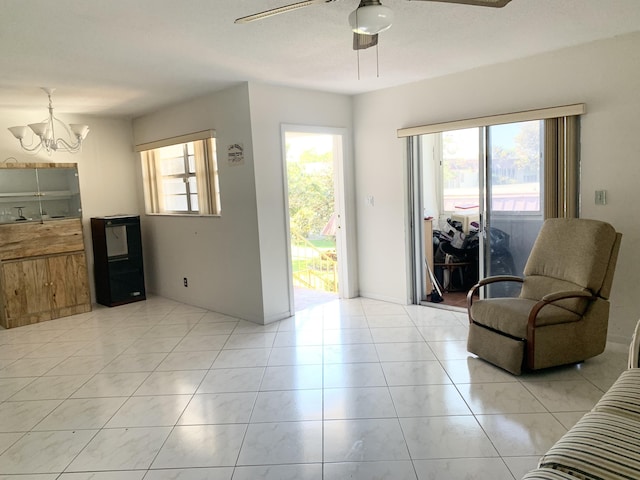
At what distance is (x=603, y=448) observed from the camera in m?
1.57

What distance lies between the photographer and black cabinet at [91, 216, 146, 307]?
5.79 metres

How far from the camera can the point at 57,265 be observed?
538 centimetres

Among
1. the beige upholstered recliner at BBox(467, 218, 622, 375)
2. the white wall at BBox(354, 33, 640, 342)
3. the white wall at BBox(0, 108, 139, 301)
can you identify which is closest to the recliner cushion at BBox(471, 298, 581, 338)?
the beige upholstered recliner at BBox(467, 218, 622, 375)

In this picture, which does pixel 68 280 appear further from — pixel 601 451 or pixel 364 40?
pixel 601 451

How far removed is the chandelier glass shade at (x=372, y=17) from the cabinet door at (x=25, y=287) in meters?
4.87

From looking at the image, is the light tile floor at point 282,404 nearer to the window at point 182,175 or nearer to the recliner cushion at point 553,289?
the recliner cushion at point 553,289

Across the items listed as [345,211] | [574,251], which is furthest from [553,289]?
[345,211]

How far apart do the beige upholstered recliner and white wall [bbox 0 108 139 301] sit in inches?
196

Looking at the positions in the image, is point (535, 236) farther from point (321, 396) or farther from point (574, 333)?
point (321, 396)

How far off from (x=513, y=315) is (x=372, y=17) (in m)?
2.33

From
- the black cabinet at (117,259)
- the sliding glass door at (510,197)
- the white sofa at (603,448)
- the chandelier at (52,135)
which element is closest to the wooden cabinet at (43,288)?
the black cabinet at (117,259)

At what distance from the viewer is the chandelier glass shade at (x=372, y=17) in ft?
6.46

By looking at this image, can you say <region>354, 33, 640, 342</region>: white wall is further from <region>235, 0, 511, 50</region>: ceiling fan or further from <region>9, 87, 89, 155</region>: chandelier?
<region>9, 87, 89, 155</region>: chandelier

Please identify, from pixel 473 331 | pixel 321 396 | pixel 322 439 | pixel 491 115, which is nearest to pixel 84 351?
pixel 321 396
